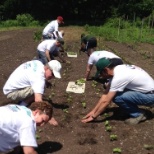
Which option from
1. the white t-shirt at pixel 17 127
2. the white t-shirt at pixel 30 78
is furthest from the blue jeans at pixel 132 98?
the white t-shirt at pixel 17 127

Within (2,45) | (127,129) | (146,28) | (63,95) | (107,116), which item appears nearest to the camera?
(127,129)

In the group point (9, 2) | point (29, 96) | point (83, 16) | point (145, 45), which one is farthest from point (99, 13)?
point (29, 96)

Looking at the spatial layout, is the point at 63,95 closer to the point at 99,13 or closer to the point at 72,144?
the point at 72,144

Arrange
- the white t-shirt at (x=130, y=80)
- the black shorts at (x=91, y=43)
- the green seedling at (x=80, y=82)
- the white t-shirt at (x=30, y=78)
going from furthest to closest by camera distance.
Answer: the green seedling at (x=80, y=82)
the black shorts at (x=91, y=43)
the white t-shirt at (x=130, y=80)
the white t-shirt at (x=30, y=78)

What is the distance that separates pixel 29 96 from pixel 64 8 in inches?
952

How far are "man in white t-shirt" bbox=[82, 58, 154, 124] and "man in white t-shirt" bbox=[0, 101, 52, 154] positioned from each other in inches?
82.9

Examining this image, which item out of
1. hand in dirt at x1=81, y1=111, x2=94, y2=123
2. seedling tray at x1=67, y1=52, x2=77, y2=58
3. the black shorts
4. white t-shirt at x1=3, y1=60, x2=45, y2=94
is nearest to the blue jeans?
hand in dirt at x1=81, y1=111, x2=94, y2=123

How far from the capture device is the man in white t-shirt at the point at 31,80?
5.55 m

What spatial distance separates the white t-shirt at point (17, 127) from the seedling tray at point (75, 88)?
442 centimetres

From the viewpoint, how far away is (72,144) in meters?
5.81

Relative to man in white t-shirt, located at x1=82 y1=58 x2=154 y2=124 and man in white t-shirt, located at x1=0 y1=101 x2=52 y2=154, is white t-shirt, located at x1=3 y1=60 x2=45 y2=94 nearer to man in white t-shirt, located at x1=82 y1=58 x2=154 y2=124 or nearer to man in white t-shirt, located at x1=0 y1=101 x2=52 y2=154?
man in white t-shirt, located at x1=82 y1=58 x2=154 y2=124

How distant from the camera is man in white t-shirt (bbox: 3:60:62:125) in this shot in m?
5.55

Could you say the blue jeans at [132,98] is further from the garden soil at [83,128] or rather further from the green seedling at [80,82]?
the green seedling at [80,82]

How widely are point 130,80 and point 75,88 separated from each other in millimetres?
2999
